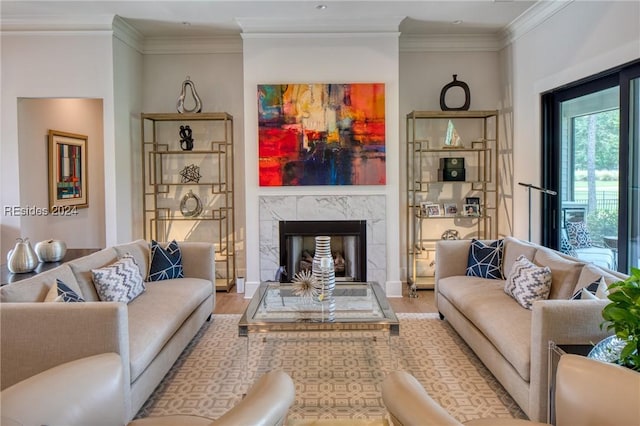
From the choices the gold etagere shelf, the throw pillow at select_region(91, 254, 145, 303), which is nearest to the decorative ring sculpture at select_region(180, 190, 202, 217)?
the gold etagere shelf

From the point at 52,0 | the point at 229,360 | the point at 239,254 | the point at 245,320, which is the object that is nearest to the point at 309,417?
the point at 245,320

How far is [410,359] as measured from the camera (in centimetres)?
329

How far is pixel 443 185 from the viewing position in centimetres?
564

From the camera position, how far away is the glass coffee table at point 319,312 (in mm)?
2836

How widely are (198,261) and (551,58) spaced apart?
3906 millimetres

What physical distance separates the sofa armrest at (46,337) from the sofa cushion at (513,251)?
3.01m

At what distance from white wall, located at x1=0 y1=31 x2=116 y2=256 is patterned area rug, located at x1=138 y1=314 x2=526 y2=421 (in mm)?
2734

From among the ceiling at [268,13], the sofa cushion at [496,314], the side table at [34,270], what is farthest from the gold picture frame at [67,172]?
the sofa cushion at [496,314]

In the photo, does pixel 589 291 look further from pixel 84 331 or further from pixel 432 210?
pixel 432 210

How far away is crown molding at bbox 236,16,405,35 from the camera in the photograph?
4828 mm

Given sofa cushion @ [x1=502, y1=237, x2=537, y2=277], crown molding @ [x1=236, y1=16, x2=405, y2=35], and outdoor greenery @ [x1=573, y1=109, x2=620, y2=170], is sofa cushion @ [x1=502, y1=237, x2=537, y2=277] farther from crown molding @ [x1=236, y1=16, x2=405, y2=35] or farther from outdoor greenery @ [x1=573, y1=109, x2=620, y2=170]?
crown molding @ [x1=236, y1=16, x2=405, y2=35]

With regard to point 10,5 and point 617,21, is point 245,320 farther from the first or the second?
point 10,5

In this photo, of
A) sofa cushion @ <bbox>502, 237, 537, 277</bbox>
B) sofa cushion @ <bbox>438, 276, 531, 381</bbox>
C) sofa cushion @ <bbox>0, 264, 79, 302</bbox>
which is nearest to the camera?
sofa cushion @ <bbox>0, 264, 79, 302</bbox>
